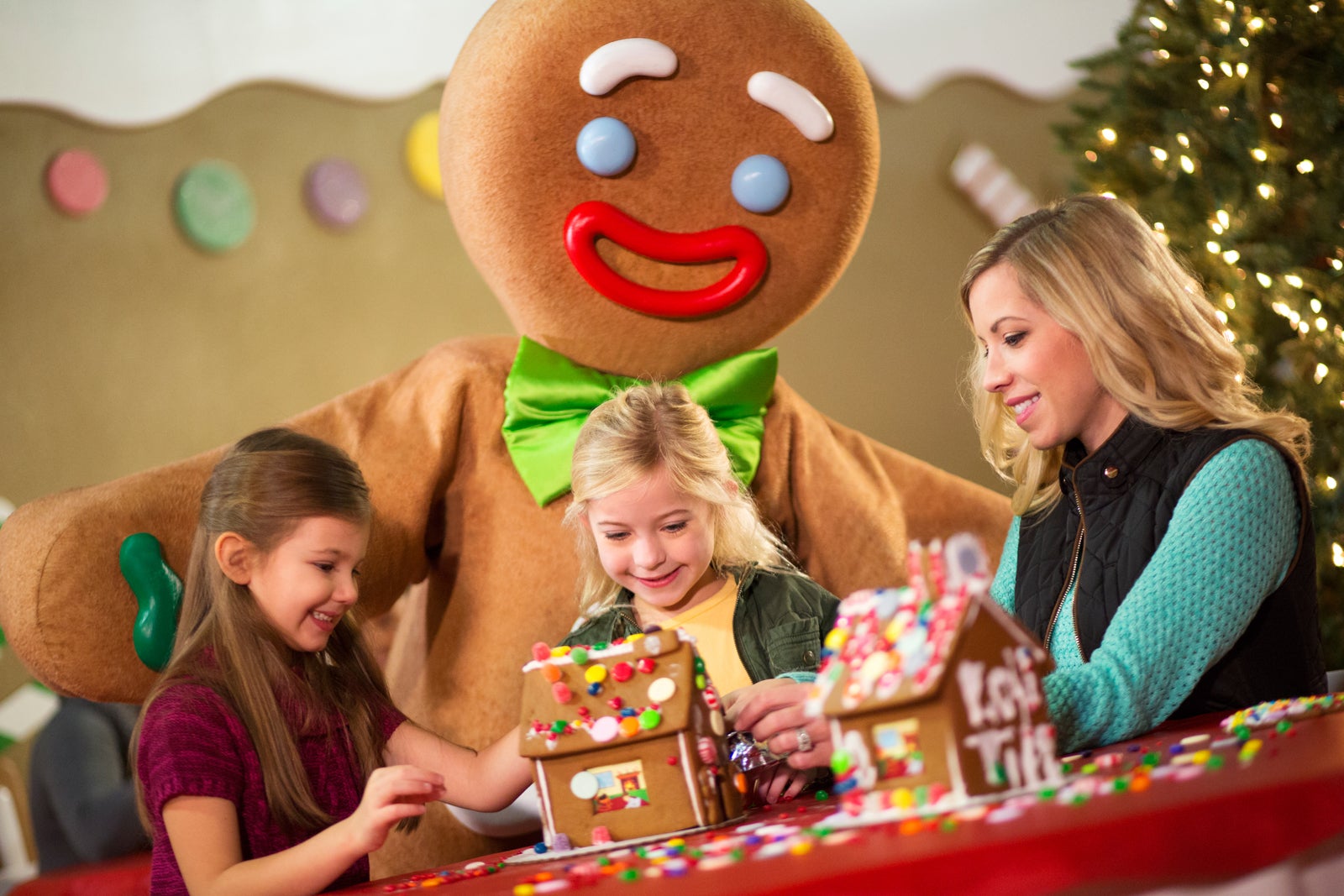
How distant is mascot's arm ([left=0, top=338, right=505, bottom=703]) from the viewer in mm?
1589

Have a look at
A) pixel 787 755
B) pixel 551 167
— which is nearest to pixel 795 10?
pixel 551 167

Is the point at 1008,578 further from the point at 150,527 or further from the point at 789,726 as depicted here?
the point at 150,527

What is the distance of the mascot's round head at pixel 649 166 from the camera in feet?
5.67

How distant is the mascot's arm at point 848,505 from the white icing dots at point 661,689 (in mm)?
868

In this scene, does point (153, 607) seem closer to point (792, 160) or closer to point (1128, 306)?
point (792, 160)

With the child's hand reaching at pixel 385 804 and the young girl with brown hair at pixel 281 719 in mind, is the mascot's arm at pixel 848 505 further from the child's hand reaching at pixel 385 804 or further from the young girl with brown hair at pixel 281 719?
the child's hand reaching at pixel 385 804

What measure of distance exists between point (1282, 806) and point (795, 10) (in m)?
1.40

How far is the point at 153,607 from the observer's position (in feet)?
5.18

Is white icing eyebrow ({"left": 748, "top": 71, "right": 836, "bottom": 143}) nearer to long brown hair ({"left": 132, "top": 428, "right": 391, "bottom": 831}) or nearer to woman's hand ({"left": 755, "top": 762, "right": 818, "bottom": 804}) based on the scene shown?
long brown hair ({"left": 132, "top": 428, "right": 391, "bottom": 831})

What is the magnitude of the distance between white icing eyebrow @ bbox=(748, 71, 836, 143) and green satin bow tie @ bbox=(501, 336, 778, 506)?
1.12ft

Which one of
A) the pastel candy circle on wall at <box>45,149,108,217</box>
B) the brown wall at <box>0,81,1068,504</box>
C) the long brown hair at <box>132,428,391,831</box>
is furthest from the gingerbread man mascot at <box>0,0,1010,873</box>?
the pastel candy circle on wall at <box>45,149,108,217</box>

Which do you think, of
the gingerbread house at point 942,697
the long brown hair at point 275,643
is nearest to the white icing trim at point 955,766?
the gingerbread house at point 942,697

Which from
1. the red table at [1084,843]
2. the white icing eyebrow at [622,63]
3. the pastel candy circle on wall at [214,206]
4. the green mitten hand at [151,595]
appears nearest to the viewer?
the red table at [1084,843]

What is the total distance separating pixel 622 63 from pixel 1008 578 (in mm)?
887
